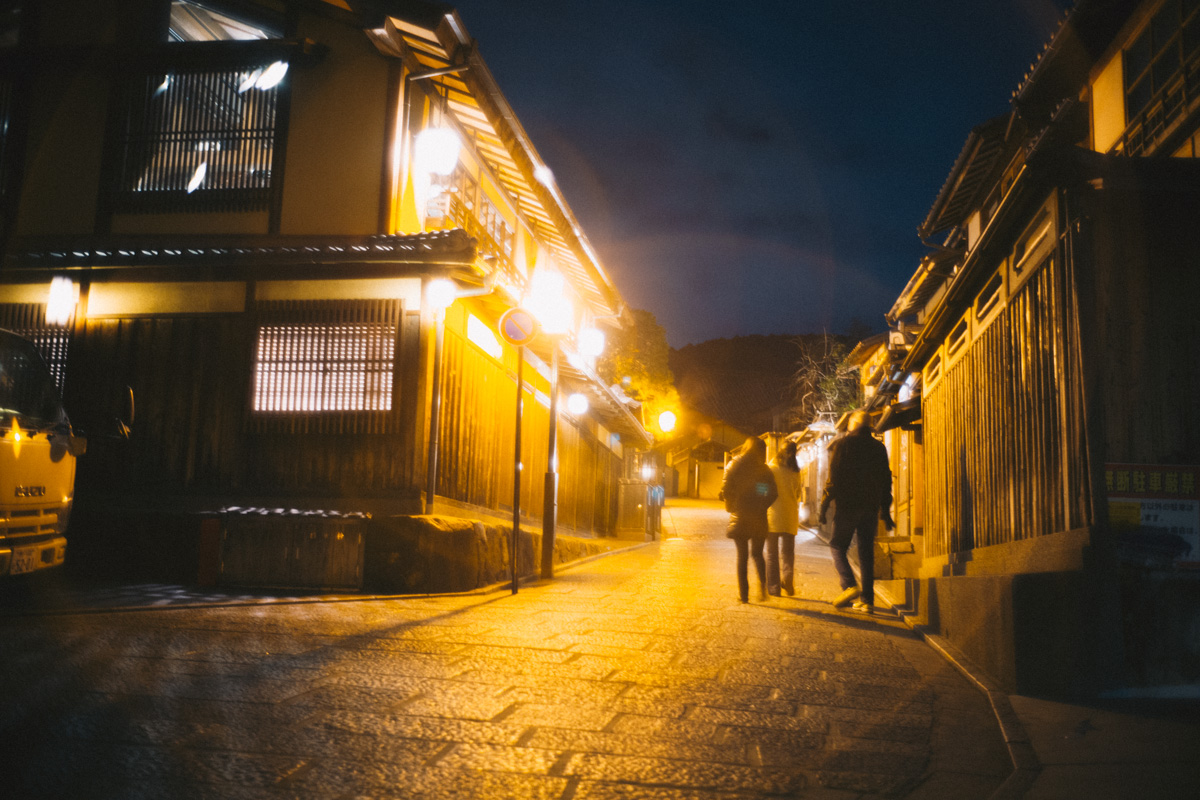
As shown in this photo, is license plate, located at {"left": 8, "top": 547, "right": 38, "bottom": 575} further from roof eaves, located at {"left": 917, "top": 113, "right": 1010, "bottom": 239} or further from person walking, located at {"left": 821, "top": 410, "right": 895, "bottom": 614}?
roof eaves, located at {"left": 917, "top": 113, "right": 1010, "bottom": 239}

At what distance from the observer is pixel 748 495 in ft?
33.4

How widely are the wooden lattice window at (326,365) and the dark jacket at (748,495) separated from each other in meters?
4.90

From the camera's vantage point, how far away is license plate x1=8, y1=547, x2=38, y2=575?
7090mm

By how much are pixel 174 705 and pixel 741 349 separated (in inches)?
3909

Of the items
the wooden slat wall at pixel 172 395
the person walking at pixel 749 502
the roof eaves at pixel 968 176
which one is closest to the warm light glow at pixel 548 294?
the wooden slat wall at pixel 172 395

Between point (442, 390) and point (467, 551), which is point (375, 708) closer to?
point (467, 551)

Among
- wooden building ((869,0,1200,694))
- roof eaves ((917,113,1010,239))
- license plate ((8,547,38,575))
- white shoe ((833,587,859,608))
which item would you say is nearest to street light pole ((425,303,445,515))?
license plate ((8,547,38,575))

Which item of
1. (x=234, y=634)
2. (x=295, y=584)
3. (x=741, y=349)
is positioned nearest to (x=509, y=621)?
(x=234, y=634)

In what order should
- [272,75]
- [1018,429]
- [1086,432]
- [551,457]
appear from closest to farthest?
[1086,432]
[1018,429]
[551,457]
[272,75]

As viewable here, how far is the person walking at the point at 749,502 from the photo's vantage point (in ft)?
33.3

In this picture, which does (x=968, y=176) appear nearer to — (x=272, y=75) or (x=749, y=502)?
(x=749, y=502)

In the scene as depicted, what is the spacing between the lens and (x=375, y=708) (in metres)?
4.53

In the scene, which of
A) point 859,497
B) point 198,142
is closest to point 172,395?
point 198,142

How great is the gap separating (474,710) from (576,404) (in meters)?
17.0
